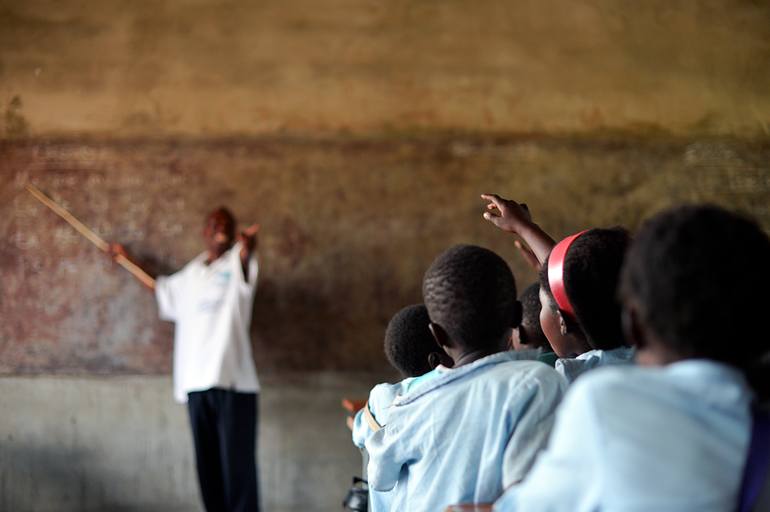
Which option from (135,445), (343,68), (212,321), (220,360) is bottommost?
(135,445)

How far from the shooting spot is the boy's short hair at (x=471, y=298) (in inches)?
59.3

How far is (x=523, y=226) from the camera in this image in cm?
193

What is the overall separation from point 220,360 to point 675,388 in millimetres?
3790

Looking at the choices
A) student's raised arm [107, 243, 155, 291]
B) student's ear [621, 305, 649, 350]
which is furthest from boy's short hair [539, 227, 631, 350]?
student's raised arm [107, 243, 155, 291]

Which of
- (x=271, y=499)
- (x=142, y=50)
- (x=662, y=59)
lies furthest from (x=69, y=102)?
(x=662, y=59)

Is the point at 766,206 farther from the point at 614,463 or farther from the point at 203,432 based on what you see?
the point at 614,463

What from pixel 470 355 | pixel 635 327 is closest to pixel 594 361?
pixel 470 355

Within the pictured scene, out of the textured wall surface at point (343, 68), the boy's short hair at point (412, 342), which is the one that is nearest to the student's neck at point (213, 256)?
the textured wall surface at point (343, 68)

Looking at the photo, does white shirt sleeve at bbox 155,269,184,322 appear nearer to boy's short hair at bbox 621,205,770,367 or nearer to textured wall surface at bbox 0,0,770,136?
textured wall surface at bbox 0,0,770,136

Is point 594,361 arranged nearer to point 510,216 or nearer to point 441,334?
point 441,334

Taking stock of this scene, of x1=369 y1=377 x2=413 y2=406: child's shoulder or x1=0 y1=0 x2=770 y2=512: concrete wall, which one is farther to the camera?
x1=0 y1=0 x2=770 y2=512: concrete wall

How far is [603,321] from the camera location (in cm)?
154

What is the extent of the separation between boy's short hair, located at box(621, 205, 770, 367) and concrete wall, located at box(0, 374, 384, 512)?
4004mm

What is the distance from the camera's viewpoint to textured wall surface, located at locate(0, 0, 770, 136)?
16.3 ft
